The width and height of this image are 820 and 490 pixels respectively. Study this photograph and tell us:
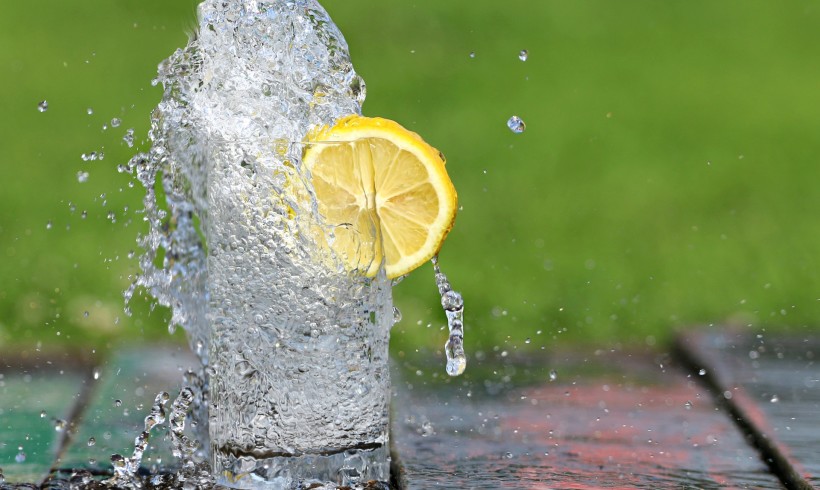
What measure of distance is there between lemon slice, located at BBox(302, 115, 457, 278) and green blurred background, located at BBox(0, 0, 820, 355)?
1.93ft

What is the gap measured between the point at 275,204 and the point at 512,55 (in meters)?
5.07

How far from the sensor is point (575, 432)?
2.54 m

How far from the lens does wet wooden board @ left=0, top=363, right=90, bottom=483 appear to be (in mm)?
2324

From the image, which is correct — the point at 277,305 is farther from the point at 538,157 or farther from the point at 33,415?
the point at 538,157

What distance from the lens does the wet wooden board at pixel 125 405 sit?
235 cm

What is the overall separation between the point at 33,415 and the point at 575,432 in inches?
42.5

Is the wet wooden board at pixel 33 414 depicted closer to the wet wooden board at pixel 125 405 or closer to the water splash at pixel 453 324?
the wet wooden board at pixel 125 405

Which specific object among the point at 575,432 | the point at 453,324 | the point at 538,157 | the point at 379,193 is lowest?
the point at 575,432


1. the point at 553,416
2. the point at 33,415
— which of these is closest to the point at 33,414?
the point at 33,415

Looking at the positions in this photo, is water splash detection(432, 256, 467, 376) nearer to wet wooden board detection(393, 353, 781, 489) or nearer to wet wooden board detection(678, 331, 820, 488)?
wet wooden board detection(393, 353, 781, 489)

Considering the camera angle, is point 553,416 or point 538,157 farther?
point 538,157

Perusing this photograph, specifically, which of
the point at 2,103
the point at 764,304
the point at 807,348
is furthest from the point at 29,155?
the point at 807,348

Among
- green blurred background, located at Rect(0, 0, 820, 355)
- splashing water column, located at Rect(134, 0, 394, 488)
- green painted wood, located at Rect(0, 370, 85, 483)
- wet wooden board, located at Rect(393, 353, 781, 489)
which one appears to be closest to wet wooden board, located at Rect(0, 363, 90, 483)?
green painted wood, located at Rect(0, 370, 85, 483)

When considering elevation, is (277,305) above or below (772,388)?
below
